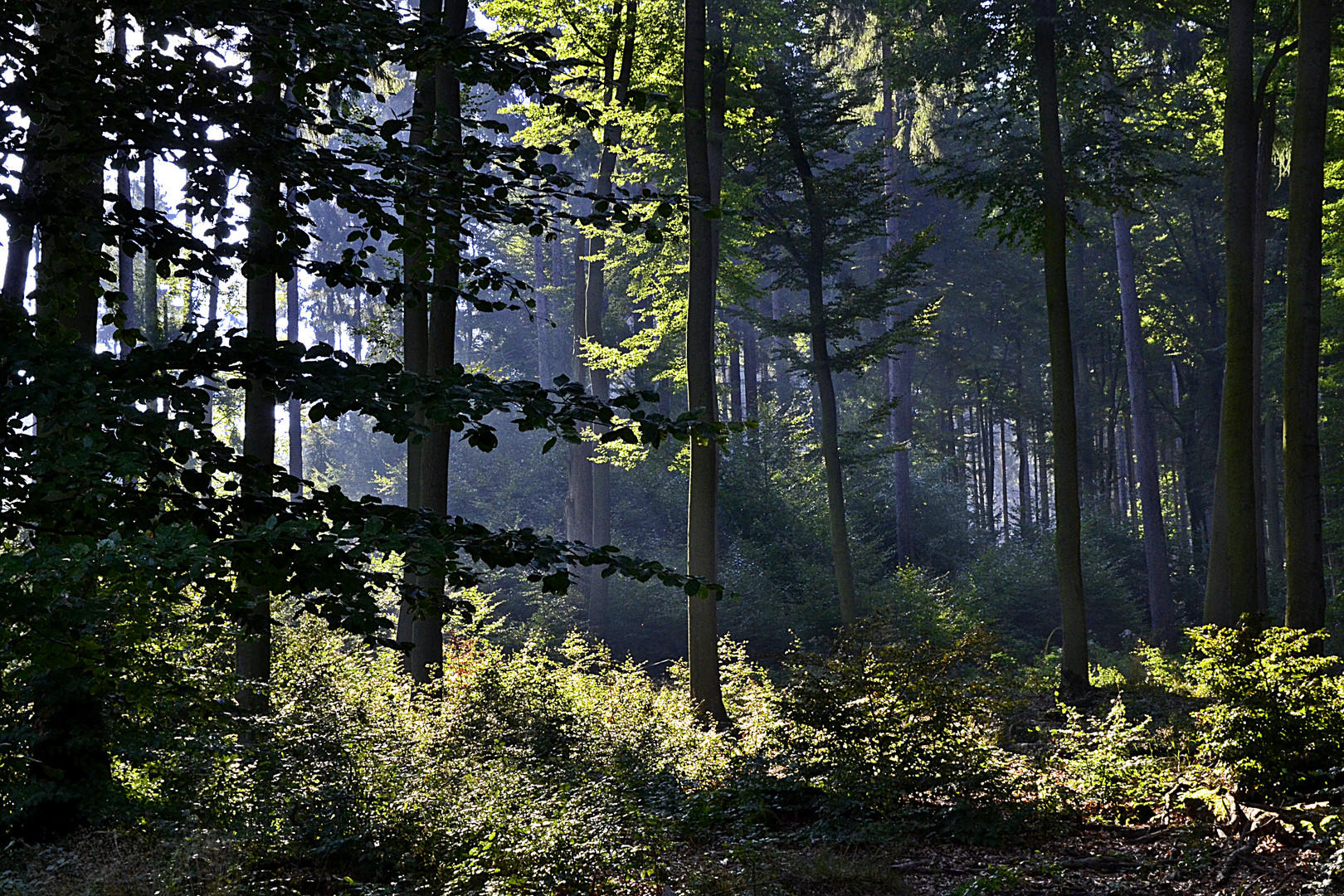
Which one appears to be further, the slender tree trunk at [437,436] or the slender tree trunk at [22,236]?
the slender tree trunk at [437,436]

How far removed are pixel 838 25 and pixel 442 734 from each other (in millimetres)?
17747

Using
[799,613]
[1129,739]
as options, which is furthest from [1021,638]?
[1129,739]

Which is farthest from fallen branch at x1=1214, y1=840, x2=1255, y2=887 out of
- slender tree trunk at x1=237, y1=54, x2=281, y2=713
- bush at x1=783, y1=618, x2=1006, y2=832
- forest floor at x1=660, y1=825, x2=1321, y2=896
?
slender tree trunk at x1=237, y1=54, x2=281, y2=713

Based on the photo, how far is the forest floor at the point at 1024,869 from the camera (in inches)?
230

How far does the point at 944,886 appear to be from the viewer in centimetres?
621

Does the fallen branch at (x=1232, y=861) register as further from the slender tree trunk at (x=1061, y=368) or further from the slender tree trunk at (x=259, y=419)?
the slender tree trunk at (x=1061, y=368)

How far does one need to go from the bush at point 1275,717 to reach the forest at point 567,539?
0.10 feet

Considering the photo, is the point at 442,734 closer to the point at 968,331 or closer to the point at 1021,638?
the point at 1021,638

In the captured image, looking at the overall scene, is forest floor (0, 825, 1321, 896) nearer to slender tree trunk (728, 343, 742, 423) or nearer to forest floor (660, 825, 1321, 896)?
forest floor (660, 825, 1321, 896)

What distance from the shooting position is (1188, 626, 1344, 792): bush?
693 cm

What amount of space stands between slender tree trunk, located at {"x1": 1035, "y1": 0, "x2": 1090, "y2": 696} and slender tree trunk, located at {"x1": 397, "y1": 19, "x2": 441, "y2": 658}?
776 cm

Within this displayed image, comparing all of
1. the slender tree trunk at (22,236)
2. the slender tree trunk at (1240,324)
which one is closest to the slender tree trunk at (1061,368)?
the slender tree trunk at (1240,324)

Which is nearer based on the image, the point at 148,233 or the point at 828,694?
the point at 148,233

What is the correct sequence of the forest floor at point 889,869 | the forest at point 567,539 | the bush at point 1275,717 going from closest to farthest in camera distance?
the forest at point 567,539 < the forest floor at point 889,869 < the bush at point 1275,717
